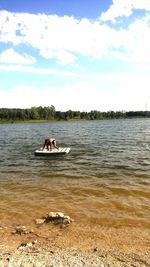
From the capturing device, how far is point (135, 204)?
1616 centimetres

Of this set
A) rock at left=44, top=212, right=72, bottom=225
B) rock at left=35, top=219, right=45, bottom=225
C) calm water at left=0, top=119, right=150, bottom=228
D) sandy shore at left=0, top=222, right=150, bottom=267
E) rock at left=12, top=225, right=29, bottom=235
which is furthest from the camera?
calm water at left=0, top=119, right=150, bottom=228

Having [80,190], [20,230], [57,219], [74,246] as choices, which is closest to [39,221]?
[57,219]

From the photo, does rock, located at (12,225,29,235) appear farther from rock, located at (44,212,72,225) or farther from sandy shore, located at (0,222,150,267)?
rock, located at (44,212,72,225)

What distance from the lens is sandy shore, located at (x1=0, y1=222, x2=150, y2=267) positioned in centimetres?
915

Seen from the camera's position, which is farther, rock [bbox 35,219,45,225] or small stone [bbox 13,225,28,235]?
rock [bbox 35,219,45,225]

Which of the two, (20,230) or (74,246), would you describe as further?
(20,230)

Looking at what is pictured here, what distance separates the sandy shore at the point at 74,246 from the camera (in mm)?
9148

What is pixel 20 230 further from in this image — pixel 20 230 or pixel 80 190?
pixel 80 190

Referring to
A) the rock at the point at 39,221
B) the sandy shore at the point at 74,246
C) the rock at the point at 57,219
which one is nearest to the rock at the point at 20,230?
the sandy shore at the point at 74,246

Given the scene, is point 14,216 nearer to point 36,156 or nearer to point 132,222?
point 132,222

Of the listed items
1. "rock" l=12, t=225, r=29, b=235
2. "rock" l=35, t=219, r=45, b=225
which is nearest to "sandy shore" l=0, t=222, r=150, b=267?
"rock" l=12, t=225, r=29, b=235

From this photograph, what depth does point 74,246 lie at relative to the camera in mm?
10914

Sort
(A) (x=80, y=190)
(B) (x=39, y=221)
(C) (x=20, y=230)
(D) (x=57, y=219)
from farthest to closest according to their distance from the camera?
1. (A) (x=80, y=190)
2. (B) (x=39, y=221)
3. (D) (x=57, y=219)
4. (C) (x=20, y=230)

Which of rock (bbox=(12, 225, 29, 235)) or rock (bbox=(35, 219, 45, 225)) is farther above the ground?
rock (bbox=(12, 225, 29, 235))
